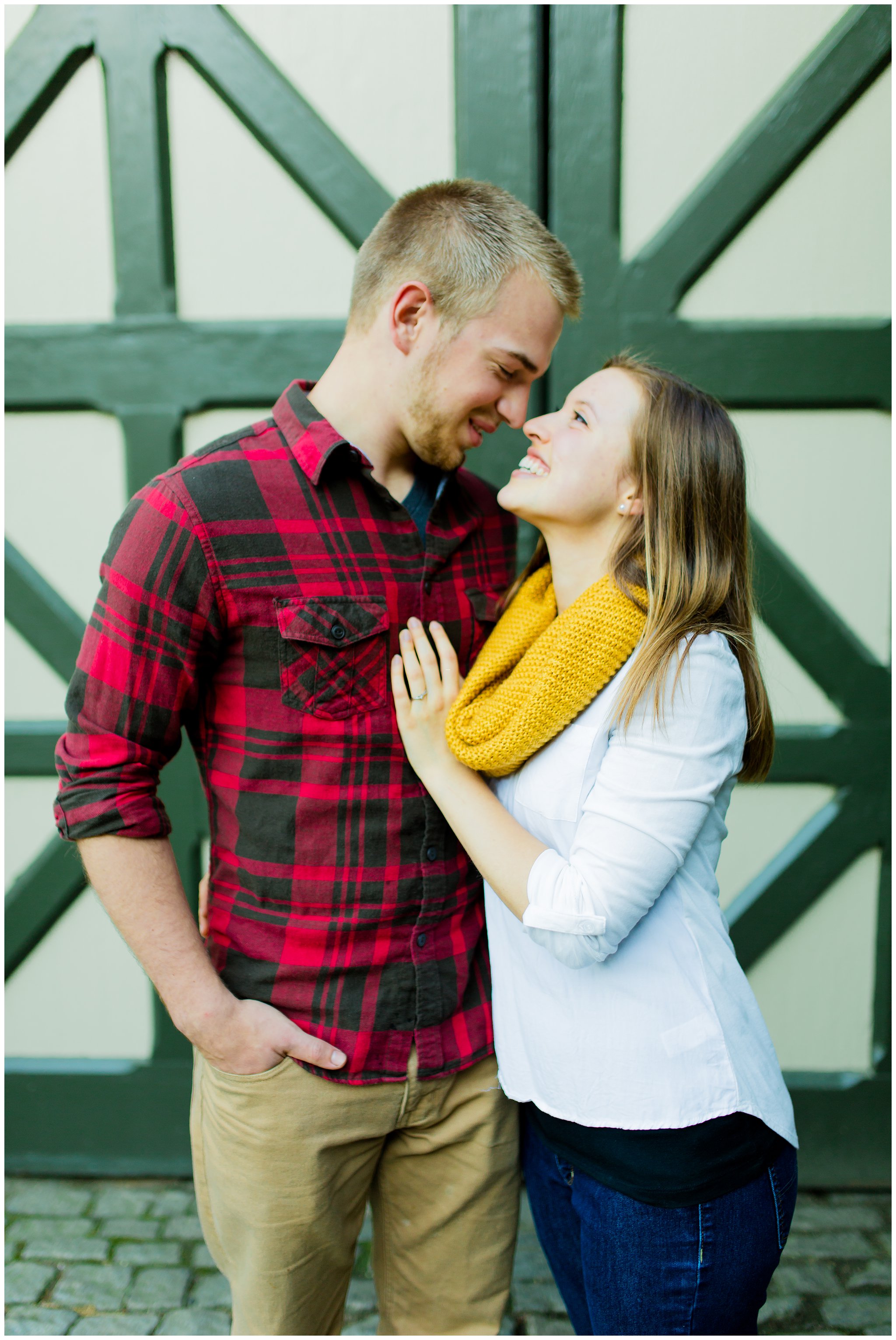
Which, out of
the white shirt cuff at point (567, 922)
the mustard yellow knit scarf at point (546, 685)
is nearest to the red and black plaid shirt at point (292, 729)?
the mustard yellow knit scarf at point (546, 685)

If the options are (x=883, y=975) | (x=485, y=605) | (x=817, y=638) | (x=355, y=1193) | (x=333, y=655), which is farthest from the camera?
(x=883, y=975)

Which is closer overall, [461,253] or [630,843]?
[630,843]

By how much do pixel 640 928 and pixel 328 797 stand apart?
554 millimetres

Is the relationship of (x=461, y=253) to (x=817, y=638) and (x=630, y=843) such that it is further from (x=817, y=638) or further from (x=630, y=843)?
(x=817, y=638)

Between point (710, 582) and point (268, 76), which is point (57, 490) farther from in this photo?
point (710, 582)

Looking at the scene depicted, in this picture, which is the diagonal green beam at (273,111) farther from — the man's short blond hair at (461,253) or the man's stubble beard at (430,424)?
the man's stubble beard at (430,424)

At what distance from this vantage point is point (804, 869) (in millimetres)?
2699

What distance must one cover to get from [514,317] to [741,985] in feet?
4.10

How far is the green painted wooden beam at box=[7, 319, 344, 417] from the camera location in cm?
253

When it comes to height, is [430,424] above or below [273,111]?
below

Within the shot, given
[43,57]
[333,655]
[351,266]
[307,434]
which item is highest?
[43,57]

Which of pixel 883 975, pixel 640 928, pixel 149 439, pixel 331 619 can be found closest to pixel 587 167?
pixel 149 439

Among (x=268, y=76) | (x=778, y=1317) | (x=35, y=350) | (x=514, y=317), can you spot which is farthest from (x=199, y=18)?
(x=778, y=1317)

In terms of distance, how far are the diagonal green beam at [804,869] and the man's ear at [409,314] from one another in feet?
Result: 6.32
